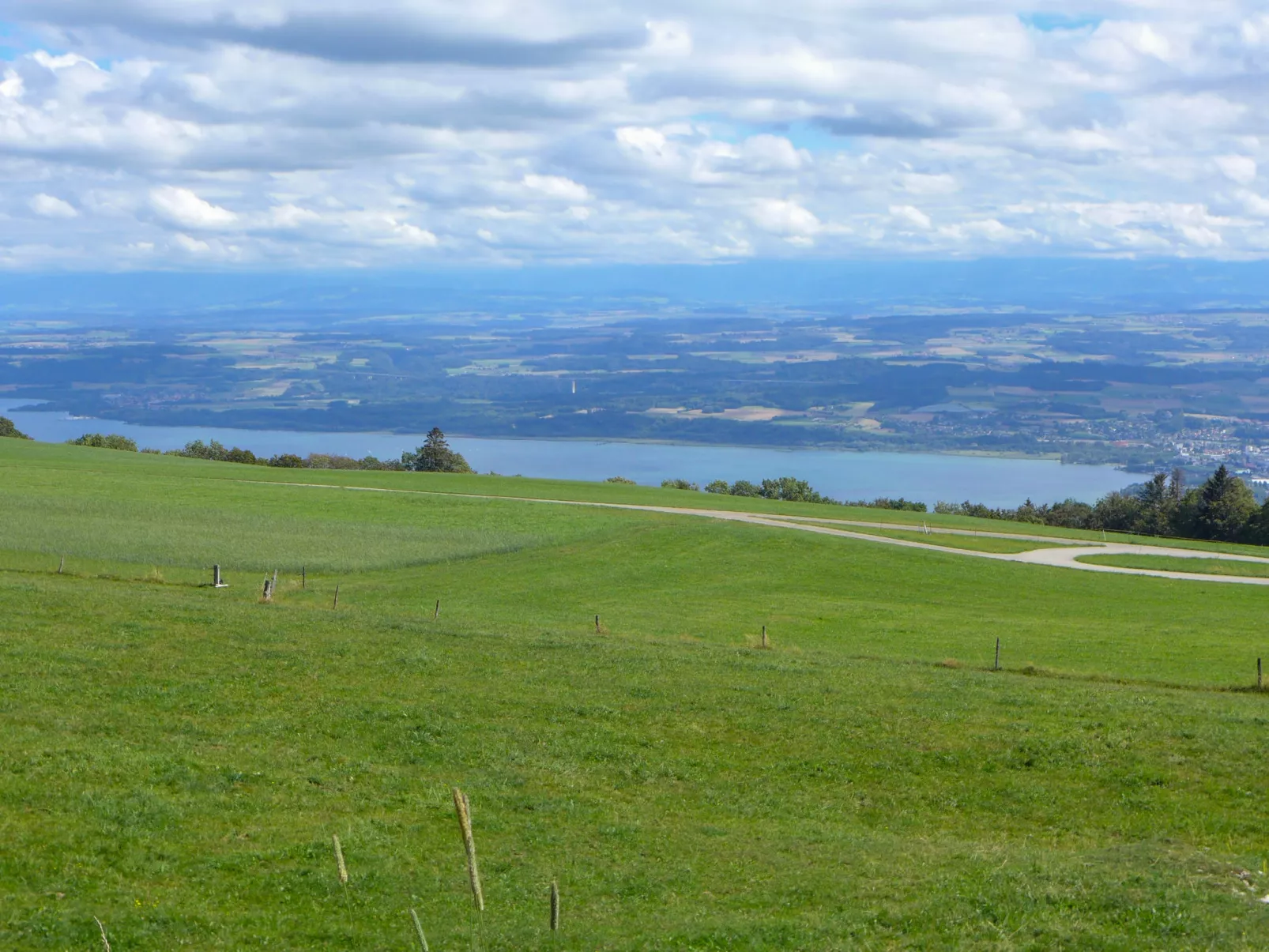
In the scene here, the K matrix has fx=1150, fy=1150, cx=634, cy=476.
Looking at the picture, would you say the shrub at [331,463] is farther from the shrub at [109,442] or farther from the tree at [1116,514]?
the tree at [1116,514]

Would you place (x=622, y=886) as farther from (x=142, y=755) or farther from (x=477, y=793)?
(x=142, y=755)

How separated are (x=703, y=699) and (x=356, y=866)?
32.3 ft

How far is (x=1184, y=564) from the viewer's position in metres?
54.2

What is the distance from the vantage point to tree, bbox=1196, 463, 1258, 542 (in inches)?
3059

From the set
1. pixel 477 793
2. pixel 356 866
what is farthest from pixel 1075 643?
pixel 356 866

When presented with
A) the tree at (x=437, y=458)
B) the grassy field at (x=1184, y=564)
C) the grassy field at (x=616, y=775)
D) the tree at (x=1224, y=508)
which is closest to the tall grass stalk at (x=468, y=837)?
the grassy field at (x=616, y=775)

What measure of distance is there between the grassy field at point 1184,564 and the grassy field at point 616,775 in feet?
53.1

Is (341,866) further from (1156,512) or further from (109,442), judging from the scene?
(109,442)

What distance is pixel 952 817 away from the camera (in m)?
16.8

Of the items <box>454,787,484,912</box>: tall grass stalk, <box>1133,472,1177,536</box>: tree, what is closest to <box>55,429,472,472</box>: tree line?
<box>1133,472,1177,536</box>: tree

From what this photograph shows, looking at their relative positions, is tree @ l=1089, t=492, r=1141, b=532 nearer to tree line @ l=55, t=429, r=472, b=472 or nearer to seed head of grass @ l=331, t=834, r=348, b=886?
tree line @ l=55, t=429, r=472, b=472

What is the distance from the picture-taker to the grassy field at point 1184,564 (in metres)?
52.5

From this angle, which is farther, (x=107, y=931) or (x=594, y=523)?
(x=594, y=523)

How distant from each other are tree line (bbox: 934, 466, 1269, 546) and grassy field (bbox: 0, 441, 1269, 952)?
1764 inches
